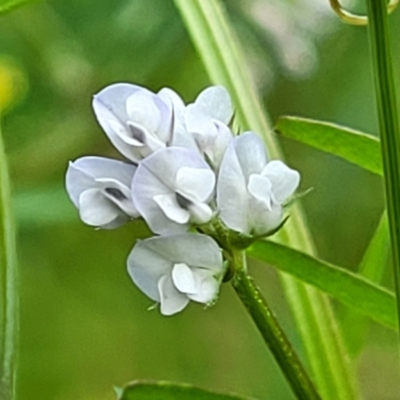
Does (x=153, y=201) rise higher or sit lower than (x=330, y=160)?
higher

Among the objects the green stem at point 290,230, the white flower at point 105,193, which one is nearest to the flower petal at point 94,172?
the white flower at point 105,193

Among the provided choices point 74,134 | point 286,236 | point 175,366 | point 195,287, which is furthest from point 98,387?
point 195,287

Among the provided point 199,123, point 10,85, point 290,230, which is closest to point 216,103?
point 199,123

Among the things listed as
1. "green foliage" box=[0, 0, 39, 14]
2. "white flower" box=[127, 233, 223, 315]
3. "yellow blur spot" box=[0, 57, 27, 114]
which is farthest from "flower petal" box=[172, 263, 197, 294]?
"yellow blur spot" box=[0, 57, 27, 114]

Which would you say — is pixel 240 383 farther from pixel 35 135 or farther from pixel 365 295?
pixel 365 295

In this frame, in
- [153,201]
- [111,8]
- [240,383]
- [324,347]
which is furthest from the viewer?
[240,383]
